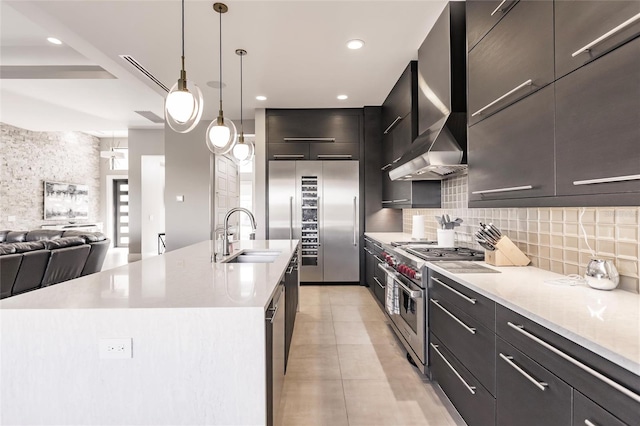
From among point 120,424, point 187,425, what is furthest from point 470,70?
point 120,424

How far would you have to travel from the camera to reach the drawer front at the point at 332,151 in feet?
17.2

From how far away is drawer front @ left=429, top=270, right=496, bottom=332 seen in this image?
1476 millimetres

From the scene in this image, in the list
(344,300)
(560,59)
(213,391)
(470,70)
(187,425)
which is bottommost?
(344,300)

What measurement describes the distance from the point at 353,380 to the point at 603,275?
5.45 ft

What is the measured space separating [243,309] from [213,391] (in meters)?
0.33

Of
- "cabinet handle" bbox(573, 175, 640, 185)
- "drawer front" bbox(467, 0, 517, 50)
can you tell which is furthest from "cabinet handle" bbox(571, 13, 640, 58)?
"drawer front" bbox(467, 0, 517, 50)

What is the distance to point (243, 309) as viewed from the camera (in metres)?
1.23

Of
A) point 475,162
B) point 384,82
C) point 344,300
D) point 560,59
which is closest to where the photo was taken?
point 560,59

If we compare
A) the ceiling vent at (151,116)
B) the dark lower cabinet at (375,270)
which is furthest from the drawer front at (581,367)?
the ceiling vent at (151,116)

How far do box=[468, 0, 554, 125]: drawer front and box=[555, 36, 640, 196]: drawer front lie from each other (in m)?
0.20

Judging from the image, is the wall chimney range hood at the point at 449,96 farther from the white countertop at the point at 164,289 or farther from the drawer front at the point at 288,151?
the drawer front at the point at 288,151

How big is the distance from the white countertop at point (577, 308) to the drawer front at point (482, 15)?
1.43 meters

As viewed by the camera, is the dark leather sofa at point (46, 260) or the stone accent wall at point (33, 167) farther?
the stone accent wall at point (33, 167)

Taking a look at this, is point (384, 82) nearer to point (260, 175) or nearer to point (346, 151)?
point (346, 151)
